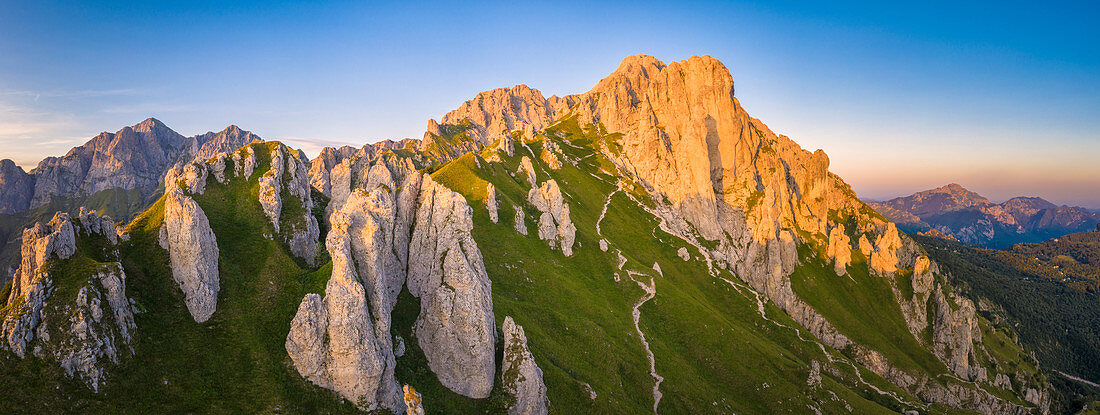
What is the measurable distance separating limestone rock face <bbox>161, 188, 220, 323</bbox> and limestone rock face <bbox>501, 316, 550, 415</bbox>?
97.9 feet

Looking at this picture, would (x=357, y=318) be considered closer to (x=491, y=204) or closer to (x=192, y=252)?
(x=192, y=252)

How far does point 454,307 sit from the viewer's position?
5019 centimetres

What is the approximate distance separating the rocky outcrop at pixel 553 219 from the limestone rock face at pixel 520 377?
169 feet

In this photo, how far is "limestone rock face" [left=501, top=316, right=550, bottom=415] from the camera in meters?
49.3

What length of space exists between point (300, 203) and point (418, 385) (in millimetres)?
28951

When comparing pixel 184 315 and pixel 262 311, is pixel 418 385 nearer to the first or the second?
pixel 262 311

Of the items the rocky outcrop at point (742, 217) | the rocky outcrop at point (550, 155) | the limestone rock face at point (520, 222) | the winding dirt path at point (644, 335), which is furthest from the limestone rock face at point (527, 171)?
the rocky outcrop at point (742, 217)

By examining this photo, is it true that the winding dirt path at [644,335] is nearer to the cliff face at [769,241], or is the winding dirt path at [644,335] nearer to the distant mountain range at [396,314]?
the distant mountain range at [396,314]

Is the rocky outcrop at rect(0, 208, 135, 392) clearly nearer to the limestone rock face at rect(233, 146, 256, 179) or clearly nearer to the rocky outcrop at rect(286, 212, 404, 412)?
the rocky outcrop at rect(286, 212, 404, 412)

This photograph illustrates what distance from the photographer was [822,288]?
167125mm

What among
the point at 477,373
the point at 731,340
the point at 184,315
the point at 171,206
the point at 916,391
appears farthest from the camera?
the point at 916,391

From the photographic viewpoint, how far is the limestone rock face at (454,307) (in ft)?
160

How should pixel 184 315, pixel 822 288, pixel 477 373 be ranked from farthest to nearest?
pixel 822 288, pixel 477 373, pixel 184 315

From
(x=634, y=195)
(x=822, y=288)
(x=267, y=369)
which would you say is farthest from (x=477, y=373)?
(x=822, y=288)
